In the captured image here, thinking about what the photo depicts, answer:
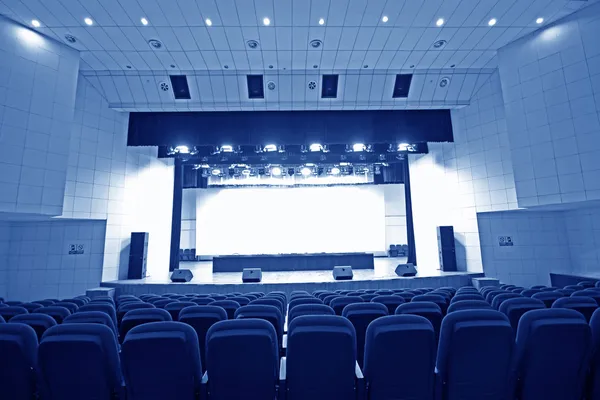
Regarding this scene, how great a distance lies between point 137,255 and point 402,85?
1309cm

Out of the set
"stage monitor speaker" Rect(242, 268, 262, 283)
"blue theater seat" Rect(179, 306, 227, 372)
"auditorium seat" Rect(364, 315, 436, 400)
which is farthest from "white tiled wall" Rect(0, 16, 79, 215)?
"auditorium seat" Rect(364, 315, 436, 400)

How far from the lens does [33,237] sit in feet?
34.5

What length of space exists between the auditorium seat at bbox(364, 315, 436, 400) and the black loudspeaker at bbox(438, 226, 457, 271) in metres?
11.5

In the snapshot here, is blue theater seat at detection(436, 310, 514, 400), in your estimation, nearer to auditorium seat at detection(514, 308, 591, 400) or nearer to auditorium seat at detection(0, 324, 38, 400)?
auditorium seat at detection(514, 308, 591, 400)

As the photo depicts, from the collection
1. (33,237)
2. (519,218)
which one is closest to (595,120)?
(519,218)

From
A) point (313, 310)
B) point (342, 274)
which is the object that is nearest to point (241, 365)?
point (313, 310)

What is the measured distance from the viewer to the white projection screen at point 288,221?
60.8ft

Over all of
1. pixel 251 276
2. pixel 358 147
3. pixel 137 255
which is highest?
pixel 358 147

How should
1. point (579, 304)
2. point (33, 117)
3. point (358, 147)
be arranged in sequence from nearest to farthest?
point (579, 304) < point (33, 117) < point (358, 147)

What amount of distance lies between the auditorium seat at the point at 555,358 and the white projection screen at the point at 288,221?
653 inches

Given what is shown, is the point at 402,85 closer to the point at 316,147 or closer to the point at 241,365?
the point at 316,147

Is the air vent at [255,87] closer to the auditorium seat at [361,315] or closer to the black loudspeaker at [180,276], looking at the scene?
the black loudspeaker at [180,276]

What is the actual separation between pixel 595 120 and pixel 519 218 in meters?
4.40

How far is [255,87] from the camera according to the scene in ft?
36.4
